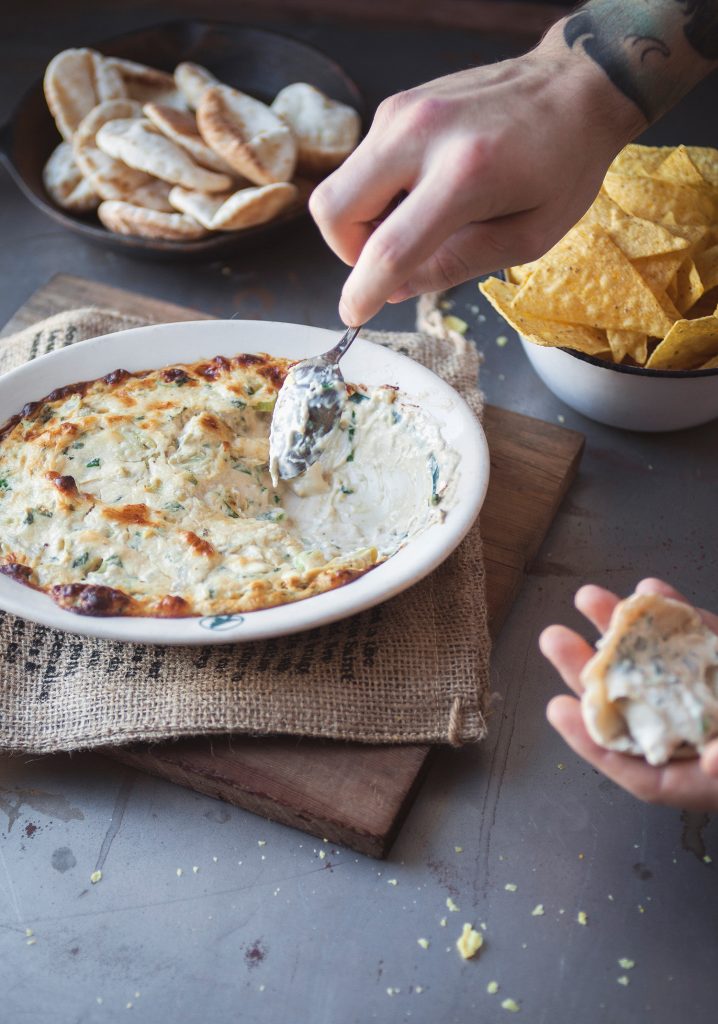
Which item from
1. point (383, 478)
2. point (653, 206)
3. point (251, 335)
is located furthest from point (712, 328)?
point (251, 335)

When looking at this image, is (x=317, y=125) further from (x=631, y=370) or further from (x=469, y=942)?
(x=469, y=942)

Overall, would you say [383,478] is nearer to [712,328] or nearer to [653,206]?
[712,328]

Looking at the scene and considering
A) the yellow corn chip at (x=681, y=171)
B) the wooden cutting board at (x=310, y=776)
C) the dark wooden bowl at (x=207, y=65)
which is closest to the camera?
the wooden cutting board at (x=310, y=776)

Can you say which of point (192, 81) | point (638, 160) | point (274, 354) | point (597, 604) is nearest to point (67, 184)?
point (192, 81)

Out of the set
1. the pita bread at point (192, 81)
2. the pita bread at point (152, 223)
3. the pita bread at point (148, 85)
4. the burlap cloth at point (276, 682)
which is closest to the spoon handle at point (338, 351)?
the burlap cloth at point (276, 682)

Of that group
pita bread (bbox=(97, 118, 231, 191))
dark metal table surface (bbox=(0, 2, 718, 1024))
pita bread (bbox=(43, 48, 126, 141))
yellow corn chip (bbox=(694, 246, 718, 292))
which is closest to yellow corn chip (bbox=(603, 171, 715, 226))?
yellow corn chip (bbox=(694, 246, 718, 292))

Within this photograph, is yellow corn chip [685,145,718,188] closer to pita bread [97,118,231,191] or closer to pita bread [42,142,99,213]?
pita bread [97,118,231,191]

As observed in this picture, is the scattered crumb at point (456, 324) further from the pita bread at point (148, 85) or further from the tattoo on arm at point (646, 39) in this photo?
the pita bread at point (148, 85)
